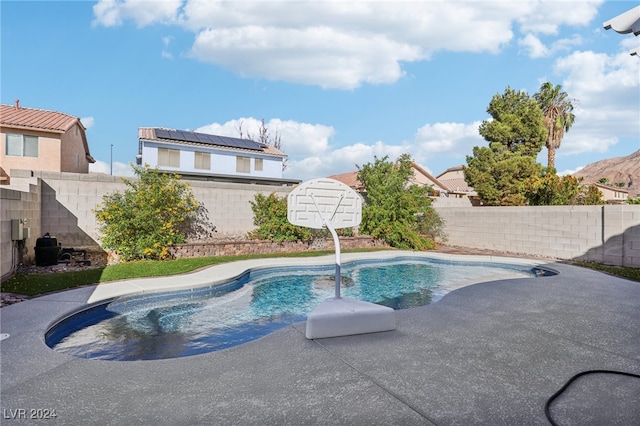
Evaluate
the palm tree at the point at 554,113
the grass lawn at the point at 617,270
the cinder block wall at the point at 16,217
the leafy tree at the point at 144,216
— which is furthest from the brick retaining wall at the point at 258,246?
the palm tree at the point at 554,113

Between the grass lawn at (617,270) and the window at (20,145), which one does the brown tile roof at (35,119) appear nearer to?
the window at (20,145)

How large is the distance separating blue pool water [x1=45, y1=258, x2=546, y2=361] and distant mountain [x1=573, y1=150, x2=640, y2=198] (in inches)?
2088

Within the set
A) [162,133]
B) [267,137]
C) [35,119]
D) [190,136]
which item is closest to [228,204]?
[35,119]

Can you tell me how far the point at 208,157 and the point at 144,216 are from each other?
51.0ft

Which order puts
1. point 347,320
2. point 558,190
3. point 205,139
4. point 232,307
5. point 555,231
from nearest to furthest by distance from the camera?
point 347,320
point 232,307
point 555,231
point 558,190
point 205,139

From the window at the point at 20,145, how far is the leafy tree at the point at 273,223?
10.2 metres

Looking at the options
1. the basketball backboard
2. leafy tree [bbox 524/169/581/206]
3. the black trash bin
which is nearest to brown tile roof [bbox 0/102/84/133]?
the black trash bin

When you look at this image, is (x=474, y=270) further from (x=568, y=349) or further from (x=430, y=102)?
(x=568, y=349)

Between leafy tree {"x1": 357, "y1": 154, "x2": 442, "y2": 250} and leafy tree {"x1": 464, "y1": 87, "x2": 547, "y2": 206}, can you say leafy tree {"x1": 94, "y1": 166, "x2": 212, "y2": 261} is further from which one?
leafy tree {"x1": 464, "y1": 87, "x2": 547, "y2": 206}

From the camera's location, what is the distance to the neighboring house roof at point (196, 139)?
24.6 m

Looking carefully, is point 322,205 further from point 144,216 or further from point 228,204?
point 228,204

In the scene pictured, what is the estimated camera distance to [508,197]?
21.4 meters

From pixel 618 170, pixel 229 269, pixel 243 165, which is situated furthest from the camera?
pixel 618 170

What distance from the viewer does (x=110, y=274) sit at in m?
8.93
